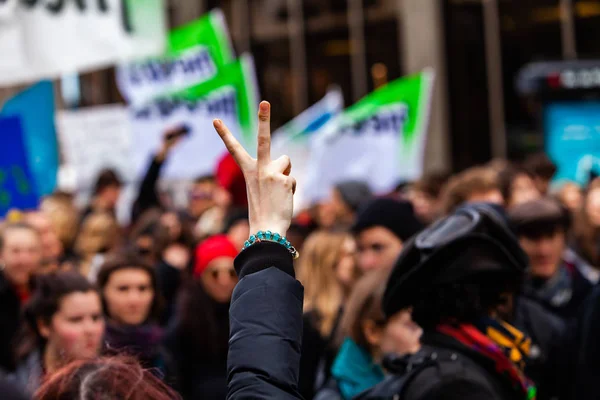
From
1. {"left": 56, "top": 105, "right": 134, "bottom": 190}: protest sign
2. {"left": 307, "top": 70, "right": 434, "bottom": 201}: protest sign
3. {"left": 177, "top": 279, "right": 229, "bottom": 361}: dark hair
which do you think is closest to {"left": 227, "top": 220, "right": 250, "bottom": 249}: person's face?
{"left": 177, "top": 279, "right": 229, "bottom": 361}: dark hair

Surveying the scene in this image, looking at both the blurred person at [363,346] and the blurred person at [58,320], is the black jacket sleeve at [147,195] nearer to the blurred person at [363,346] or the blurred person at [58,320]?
the blurred person at [58,320]

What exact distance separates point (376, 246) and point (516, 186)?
8.17 feet

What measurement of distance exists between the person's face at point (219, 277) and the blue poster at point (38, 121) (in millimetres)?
1421

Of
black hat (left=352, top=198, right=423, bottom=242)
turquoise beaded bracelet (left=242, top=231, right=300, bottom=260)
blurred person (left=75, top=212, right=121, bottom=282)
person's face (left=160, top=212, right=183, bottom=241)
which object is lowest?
blurred person (left=75, top=212, right=121, bottom=282)

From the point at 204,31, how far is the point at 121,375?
9637mm

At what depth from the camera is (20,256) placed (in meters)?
5.98

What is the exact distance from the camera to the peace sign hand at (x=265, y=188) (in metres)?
2.39

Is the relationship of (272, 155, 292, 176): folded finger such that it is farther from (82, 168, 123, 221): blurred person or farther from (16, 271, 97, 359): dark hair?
(82, 168, 123, 221): blurred person

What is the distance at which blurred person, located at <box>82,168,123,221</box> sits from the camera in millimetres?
10484

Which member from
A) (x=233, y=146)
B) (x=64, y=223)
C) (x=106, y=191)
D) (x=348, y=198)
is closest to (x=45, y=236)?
(x=348, y=198)

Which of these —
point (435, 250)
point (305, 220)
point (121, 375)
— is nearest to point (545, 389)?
point (435, 250)

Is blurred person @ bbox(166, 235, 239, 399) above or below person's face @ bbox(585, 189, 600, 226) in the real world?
below

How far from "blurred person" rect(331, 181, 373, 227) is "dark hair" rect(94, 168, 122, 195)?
309cm

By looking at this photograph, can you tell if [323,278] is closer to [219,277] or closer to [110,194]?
[219,277]
